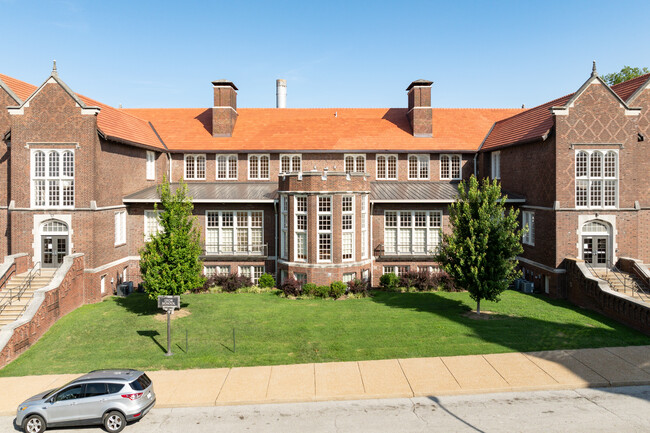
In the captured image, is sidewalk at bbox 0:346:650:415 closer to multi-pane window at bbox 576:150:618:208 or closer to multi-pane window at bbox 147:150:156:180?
multi-pane window at bbox 576:150:618:208

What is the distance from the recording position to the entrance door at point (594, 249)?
83.1 feet

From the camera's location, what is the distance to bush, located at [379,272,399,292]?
1066 inches

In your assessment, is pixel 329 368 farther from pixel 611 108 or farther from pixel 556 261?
pixel 611 108

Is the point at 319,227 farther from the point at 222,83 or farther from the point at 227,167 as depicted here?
the point at 222,83

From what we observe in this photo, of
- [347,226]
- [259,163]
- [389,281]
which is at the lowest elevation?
[389,281]

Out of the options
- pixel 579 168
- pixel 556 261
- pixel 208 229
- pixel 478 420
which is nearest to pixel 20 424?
pixel 478 420

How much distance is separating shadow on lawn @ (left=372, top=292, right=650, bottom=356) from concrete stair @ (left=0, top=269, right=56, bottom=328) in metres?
18.2

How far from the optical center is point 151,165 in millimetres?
31500

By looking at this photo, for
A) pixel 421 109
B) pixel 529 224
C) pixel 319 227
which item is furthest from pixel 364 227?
pixel 421 109

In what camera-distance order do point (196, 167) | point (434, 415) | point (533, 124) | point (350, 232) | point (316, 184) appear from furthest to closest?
point (196, 167) → point (533, 124) → point (350, 232) → point (316, 184) → point (434, 415)

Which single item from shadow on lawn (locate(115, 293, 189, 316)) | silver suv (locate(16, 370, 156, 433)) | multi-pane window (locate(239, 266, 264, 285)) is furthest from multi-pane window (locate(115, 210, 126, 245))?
silver suv (locate(16, 370, 156, 433))

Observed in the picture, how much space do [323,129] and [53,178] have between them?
19177 mm

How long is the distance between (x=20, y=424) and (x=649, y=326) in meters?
23.7

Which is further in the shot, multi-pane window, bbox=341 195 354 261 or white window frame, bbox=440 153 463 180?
white window frame, bbox=440 153 463 180
